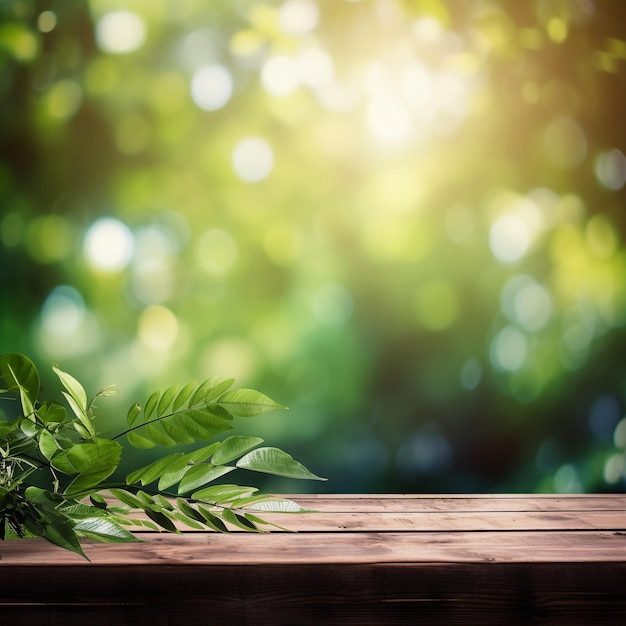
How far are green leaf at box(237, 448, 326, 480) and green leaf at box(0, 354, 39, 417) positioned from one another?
0.76 feet

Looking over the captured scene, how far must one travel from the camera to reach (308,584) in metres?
0.69

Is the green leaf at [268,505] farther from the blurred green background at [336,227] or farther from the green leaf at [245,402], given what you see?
the blurred green background at [336,227]

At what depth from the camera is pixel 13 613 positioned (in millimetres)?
666

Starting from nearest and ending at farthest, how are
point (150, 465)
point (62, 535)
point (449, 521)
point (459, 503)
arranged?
point (62, 535), point (150, 465), point (449, 521), point (459, 503)

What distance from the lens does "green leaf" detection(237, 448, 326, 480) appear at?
2.32ft

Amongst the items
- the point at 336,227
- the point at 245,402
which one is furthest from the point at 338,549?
the point at 336,227

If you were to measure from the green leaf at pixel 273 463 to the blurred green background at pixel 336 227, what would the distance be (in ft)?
1.84

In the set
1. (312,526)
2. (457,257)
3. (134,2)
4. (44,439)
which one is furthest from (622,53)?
(44,439)

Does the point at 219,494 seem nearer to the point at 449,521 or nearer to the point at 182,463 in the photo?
the point at 182,463

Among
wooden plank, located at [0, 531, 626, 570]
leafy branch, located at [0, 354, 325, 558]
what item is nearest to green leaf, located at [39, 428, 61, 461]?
leafy branch, located at [0, 354, 325, 558]

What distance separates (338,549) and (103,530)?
24cm

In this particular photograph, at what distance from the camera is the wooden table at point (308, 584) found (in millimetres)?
671

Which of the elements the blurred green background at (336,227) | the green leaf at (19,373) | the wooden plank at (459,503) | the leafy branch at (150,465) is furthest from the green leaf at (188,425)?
the blurred green background at (336,227)

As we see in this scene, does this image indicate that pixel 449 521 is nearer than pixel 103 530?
No
